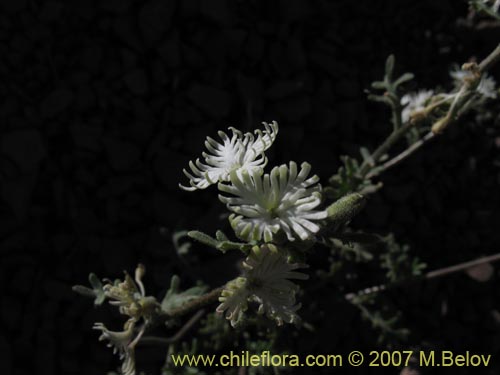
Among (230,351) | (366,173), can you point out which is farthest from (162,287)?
(366,173)

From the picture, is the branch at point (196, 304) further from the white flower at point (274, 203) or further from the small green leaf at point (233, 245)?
the white flower at point (274, 203)

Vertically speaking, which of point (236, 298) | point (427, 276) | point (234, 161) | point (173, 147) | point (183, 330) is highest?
point (173, 147)

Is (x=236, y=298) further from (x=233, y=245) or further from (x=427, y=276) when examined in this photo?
(x=427, y=276)

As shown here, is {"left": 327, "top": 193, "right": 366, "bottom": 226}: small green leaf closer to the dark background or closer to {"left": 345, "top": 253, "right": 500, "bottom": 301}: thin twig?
{"left": 345, "top": 253, "right": 500, "bottom": 301}: thin twig

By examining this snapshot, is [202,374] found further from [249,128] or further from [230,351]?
[249,128]

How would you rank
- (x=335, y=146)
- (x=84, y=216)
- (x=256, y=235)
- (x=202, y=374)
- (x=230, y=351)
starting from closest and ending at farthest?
(x=256, y=235)
(x=202, y=374)
(x=230, y=351)
(x=84, y=216)
(x=335, y=146)

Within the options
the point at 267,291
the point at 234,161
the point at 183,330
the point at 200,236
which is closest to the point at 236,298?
the point at 267,291
